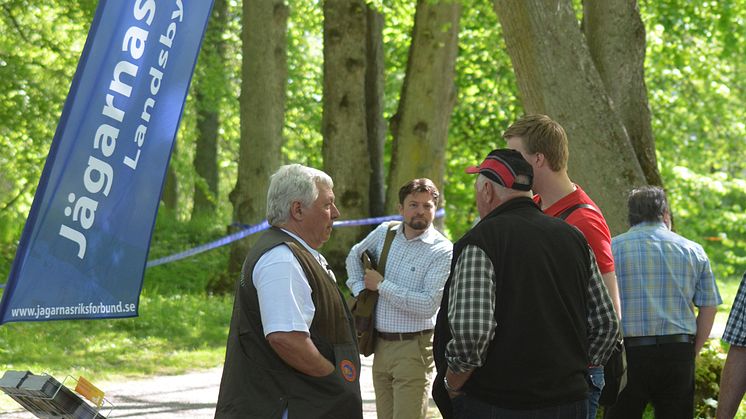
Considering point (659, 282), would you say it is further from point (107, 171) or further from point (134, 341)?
point (134, 341)

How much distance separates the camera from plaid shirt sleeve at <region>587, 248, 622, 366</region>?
472cm

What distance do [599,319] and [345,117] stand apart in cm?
1408

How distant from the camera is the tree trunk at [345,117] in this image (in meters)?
18.3

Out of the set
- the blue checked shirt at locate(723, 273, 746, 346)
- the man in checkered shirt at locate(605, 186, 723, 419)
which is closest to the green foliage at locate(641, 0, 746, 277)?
the man in checkered shirt at locate(605, 186, 723, 419)

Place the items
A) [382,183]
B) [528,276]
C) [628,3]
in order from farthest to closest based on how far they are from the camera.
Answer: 1. [382,183]
2. [628,3]
3. [528,276]

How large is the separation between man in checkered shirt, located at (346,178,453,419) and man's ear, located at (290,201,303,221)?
2.49 meters

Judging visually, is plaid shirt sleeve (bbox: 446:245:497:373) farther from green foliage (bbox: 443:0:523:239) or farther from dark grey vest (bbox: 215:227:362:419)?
green foliage (bbox: 443:0:523:239)

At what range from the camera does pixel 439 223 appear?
18328 millimetres

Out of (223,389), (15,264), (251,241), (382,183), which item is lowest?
(223,389)

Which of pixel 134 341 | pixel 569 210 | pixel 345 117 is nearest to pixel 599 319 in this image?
pixel 569 210

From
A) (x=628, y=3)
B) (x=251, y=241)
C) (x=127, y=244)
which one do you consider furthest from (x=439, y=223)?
(x=127, y=244)

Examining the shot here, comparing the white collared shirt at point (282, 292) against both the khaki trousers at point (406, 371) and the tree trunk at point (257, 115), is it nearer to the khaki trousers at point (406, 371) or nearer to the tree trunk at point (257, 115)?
the khaki trousers at point (406, 371)

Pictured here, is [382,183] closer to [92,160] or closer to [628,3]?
[628,3]

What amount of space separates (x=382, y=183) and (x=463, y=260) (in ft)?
49.9
